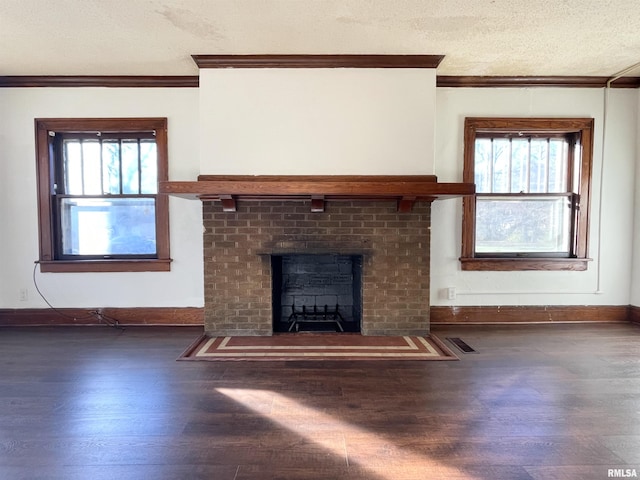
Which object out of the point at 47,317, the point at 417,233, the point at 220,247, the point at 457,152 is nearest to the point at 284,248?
the point at 220,247

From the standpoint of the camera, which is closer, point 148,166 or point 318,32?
point 318,32

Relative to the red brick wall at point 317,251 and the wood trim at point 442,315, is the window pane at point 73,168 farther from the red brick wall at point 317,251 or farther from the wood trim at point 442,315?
the red brick wall at point 317,251

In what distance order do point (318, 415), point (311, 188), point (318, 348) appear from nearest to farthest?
1. point (318, 415)
2. point (311, 188)
3. point (318, 348)

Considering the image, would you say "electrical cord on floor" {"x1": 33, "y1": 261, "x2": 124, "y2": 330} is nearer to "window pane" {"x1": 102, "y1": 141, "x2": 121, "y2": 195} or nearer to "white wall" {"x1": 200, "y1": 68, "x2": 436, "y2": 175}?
"window pane" {"x1": 102, "y1": 141, "x2": 121, "y2": 195}

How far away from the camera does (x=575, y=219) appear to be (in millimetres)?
3930

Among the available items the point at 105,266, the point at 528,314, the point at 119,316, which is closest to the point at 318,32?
the point at 105,266

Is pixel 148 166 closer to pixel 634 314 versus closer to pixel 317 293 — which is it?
pixel 317 293

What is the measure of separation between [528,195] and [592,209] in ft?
2.26

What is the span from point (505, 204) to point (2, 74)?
522 cm

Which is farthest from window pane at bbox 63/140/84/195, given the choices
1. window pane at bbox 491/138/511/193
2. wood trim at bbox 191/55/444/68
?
window pane at bbox 491/138/511/193

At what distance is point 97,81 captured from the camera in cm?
369

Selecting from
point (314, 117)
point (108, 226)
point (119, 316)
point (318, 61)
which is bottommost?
point (119, 316)

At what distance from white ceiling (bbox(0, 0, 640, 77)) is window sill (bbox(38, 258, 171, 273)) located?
1860mm

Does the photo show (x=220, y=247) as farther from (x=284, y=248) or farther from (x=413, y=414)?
(x=413, y=414)
